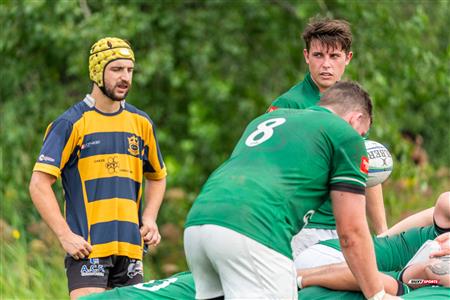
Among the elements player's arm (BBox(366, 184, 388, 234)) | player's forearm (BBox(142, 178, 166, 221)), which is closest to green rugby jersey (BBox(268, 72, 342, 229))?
player's arm (BBox(366, 184, 388, 234))

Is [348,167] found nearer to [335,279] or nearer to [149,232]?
[335,279]

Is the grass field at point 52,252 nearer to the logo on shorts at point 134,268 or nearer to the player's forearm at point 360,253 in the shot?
the logo on shorts at point 134,268

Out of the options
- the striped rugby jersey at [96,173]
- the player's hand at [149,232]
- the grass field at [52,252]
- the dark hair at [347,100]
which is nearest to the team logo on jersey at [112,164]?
the striped rugby jersey at [96,173]

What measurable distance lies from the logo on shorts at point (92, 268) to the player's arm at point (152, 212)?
0.39 meters

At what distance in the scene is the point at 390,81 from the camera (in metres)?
10.9

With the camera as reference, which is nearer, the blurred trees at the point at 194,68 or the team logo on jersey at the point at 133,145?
the team logo on jersey at the point at 133,145

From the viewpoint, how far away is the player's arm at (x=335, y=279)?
5.45 m

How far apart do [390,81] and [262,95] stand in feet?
6.00

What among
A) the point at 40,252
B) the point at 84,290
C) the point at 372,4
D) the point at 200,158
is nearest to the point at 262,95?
the point at 200,158

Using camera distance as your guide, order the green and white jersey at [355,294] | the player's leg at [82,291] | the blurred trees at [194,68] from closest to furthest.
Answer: the green and white jersey at [355,294] → the player's leg at [82,291] → the blurred trees at [194,68]

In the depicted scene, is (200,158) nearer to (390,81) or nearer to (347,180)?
(390,81)

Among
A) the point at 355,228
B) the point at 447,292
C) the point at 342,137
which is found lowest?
the point at 447,292

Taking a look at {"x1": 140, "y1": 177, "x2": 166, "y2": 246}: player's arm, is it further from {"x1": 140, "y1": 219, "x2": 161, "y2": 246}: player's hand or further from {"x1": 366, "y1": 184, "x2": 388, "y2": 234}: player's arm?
{"x1": 366, "y1": 184, "x2": 388, "y2": 234}: player's arm

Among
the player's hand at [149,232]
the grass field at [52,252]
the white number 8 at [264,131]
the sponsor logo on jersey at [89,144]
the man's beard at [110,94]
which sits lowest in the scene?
the grass field at [52,252]
